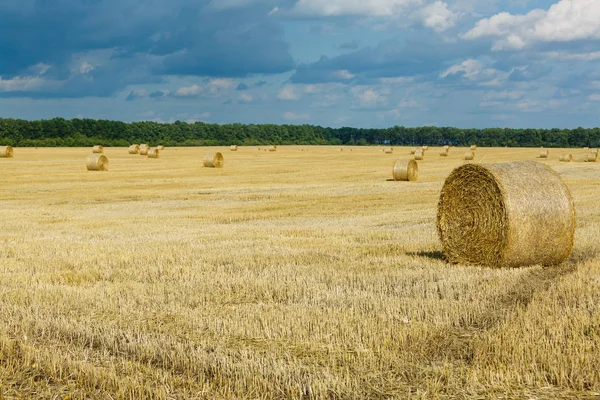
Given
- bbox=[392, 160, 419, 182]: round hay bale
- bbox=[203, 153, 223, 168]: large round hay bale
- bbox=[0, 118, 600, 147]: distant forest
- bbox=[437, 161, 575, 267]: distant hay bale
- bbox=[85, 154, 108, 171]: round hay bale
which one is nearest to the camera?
bbox=[437, 161, 575, 267]: distant hay bale

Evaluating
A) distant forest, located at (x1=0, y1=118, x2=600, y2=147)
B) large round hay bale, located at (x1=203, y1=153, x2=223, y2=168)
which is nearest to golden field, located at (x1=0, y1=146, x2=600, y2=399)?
large round hay bale, located at (x1=203, y1=153, x2=223, y2=168)

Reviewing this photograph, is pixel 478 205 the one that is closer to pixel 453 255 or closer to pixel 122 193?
pixel 453 255

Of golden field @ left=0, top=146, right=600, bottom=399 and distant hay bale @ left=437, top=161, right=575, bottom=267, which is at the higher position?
distant hay bale @ left=437, top=161, right=575, bottom=267

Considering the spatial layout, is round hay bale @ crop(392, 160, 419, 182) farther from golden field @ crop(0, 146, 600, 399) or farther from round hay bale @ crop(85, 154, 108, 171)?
round hay bale @ crop(85, 154, 108, 171)

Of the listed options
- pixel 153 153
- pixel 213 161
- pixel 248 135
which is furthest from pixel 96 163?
pixel 248 135

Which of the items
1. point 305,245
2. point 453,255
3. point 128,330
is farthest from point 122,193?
point 128,330

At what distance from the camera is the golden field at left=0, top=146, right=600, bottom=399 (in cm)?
561

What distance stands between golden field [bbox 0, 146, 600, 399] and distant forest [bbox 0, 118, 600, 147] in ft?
259

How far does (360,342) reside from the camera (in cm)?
653

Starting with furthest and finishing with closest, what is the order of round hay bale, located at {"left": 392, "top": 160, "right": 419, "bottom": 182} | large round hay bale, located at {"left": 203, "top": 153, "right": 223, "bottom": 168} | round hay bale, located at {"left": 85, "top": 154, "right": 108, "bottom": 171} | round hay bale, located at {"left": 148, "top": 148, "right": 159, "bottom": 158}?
round hay bale, located at {"left": 148, "top": 148, "right": 159, "bottom": 158} → large round hay bale, located at {"left": 203, "top": 153, "right": 223, "bottom": 168} → round hay bale, located at {"left": 85, "top": 154, "right": 108, "bottom": 171} → round hay bale, located at {"left": 392, "top": 160, "right": 419, "bottom": 182}

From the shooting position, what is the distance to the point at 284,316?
7.44 metres

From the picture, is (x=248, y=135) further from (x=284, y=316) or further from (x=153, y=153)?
(x=284, y=316)

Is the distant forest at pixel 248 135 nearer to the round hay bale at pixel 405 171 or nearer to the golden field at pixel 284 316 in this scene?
the round hay bale at pixel 405 171

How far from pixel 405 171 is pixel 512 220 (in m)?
19.5
